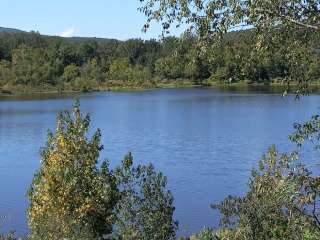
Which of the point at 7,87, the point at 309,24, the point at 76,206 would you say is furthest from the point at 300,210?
the point at 7,87

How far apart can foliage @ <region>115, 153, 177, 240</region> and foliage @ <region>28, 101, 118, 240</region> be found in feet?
1.16

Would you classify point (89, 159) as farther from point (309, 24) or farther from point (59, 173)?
point (309, 24)

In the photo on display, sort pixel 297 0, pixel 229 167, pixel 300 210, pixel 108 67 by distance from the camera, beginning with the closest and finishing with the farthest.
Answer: pixel 297 0
pixel 300 210
pixel 229 167
pixel 108 67

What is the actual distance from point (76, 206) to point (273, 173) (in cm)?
363

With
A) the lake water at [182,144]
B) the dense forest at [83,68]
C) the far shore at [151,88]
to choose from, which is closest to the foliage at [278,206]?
the lake water at [182,144]

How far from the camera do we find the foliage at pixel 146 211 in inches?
425

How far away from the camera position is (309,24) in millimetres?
6793

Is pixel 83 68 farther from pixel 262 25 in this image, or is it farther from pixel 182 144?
pixel 262 25

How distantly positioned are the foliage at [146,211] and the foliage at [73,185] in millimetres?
354

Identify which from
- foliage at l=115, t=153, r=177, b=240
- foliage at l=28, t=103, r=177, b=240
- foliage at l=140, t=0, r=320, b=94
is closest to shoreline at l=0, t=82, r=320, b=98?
foliage at l=28, t=103, r=177, b=240

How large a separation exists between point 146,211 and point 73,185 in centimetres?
143

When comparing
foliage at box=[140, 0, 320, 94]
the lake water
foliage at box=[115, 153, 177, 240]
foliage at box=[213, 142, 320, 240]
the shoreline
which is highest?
foliage at box=[140, 0, 320, 94]

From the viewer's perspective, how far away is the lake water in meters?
24.6

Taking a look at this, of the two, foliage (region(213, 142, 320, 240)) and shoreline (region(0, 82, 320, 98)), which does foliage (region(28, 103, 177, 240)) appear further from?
shoreline (region(0, 82, 320, 98))
